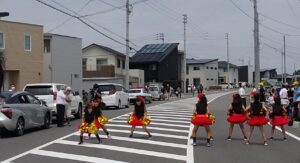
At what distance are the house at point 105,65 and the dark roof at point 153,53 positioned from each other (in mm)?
6961

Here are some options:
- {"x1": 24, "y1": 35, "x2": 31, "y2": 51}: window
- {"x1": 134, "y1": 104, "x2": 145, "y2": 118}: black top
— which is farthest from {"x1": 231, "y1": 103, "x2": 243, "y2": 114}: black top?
{"x1": 24, "y1": 35, "x2": 31, "y2": 51}: window

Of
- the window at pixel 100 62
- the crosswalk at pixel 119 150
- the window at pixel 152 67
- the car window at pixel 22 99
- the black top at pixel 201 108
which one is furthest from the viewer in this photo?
the window at pixel 152 67

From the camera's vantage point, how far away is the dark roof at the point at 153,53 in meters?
81.1

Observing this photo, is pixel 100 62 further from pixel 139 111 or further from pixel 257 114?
pixel 257 114

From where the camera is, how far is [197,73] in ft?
374

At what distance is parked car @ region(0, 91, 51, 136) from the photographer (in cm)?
1677

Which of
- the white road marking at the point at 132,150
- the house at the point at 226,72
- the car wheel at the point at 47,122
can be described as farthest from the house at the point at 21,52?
the house at the point at 226,72

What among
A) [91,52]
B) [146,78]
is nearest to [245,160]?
[91,52]

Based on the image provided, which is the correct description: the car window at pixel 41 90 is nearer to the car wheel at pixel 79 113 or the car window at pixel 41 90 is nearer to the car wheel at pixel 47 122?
the car wheel at pixel 47 122

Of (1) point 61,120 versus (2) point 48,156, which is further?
(1) point 61,120

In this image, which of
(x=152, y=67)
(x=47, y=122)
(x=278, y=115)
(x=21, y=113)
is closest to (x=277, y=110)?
(x=278, y=115)

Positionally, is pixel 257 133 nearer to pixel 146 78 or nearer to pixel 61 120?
pixel 61 120

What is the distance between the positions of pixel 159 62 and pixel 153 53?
11.8ft

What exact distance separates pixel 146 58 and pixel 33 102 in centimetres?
6305
